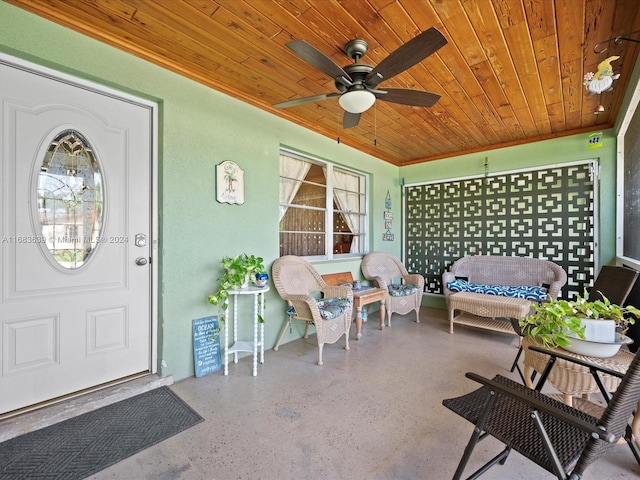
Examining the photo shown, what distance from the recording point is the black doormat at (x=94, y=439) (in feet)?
4.98

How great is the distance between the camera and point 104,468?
153cm

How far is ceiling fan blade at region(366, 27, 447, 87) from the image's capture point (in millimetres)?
1559

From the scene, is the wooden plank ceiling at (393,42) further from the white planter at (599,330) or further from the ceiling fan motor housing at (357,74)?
the white planter at (599,330)

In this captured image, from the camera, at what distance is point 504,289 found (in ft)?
12.7

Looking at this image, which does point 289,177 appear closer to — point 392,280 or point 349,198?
point 349,198

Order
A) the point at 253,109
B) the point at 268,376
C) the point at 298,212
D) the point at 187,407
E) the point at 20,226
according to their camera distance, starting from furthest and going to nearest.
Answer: the point at 298,212
the point at 253,109
the point at 268,376
the point at 187,407
the point at 20,226

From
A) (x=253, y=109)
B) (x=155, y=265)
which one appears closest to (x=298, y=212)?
(x=253, y=109)

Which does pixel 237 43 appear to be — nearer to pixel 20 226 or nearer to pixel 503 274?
pixel 20 226

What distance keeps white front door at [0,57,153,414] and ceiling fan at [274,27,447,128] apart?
1400mm

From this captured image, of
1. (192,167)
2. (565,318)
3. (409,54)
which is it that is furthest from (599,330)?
(192,167)

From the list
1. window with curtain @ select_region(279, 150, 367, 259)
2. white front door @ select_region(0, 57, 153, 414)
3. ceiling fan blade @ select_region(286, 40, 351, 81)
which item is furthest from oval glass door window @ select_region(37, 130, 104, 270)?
window with curtain @ select_region(279, 150, 367, 259)

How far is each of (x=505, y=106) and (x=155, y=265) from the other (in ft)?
12.5

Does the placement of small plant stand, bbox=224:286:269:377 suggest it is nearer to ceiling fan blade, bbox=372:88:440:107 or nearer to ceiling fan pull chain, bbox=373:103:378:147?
ceiling fan blade, bbox=372:88:440:107

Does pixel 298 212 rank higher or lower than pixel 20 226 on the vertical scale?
higher
